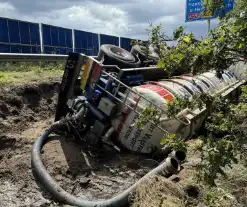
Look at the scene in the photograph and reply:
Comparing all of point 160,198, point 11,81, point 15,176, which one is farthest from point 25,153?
point 160,198

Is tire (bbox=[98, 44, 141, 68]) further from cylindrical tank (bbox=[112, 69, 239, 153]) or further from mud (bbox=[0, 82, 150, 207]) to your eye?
mud (bbox=[0, 82, 150, 207])

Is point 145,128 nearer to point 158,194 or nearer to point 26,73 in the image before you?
point 158,194

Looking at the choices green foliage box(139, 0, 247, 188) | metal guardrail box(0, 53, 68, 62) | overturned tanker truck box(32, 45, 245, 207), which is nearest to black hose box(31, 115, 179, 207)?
overturned tanker truck box(32, 45, 245, 207)

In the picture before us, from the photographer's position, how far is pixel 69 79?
8914 millimetres

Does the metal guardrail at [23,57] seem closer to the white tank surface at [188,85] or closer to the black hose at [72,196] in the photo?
the black hose at [72,196]

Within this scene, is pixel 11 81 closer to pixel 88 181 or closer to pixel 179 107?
pixel 88 181

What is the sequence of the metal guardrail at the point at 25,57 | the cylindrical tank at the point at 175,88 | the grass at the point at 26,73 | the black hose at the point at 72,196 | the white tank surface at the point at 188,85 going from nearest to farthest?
the black hose at the point at 72,196, the cylindrical tank at the point at 175,88, the white tank surface at the point at 188,85, the metal guardrail at the point at 25,57, the grass at the point at 26,73

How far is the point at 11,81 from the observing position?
10453 millimetres

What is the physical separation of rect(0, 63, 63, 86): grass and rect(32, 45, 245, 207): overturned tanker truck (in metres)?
2.27

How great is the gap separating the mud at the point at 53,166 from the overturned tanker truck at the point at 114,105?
0.23m

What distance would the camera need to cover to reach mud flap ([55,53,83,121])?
8.78 metres

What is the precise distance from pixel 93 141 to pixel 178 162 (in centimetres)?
258

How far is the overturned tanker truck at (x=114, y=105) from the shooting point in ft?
24.8

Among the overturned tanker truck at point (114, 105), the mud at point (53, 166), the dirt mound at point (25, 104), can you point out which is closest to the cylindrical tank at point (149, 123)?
the overturned tanker truck at point (114, 105)
